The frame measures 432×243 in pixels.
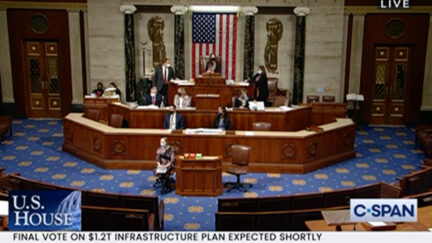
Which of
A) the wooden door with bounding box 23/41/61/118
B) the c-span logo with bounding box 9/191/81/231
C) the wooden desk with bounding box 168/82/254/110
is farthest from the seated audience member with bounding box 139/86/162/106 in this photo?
the c-span logo with bounding box 9/191/81/231

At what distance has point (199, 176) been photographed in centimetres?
1002

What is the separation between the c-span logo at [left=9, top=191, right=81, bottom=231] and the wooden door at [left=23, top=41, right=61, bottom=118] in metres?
12.6

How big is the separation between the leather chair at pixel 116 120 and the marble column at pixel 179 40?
3999 mm

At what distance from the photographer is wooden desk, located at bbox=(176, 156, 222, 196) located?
32.8 feet

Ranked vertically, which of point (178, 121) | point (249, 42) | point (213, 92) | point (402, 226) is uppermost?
point (249, 42)

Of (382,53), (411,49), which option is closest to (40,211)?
(382,53)

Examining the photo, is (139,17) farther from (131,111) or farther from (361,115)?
(361,115)

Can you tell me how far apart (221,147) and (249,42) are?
5.73 m

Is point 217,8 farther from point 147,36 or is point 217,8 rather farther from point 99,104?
point 99,104

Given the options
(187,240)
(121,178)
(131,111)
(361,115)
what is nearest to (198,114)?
(131,111)

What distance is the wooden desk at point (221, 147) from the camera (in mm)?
11477

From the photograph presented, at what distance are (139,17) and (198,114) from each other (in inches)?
215

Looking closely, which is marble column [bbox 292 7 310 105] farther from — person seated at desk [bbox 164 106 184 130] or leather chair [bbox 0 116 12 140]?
leather chair [bbox 0 116 12 140]

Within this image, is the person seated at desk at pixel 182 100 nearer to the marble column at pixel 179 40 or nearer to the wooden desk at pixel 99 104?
the wooden desk at pixel 99 104
